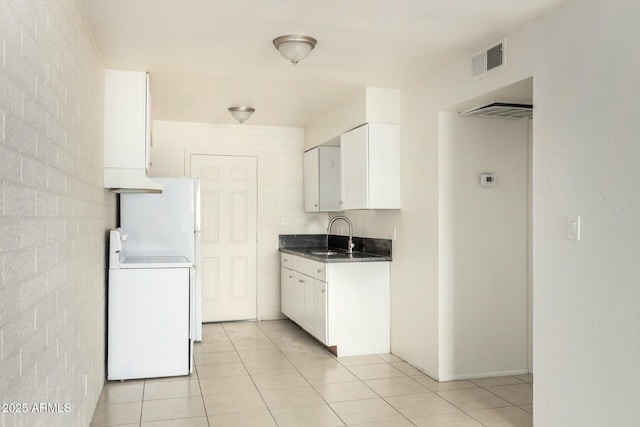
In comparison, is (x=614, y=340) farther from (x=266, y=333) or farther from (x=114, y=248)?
(x=266, y=333)

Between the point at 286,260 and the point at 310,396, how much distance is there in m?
2.69

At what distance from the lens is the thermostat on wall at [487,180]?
4293mm

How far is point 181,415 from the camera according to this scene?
3.50 m

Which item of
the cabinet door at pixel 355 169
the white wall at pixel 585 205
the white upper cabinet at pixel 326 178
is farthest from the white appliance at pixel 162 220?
the white wall at pixel 585 205

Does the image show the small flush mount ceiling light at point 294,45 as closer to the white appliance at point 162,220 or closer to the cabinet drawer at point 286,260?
the white appliance at point 162,220

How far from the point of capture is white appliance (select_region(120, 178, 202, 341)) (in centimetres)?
507

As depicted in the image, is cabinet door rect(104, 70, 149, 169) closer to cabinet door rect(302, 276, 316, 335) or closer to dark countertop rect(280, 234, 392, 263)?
dark countertop rect(280, 234, 392, 263)

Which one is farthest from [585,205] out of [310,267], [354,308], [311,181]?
[311,181]

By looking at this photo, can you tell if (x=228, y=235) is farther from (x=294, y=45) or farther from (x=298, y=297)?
(x=294, y=45)

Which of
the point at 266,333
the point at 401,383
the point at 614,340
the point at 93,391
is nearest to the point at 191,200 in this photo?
the point at 266,333

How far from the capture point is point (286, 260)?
645 cm

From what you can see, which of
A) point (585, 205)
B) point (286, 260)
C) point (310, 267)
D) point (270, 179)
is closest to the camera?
point (585, 205)

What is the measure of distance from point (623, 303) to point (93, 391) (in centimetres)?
305

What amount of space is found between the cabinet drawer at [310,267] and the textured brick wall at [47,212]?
2.12 metres
